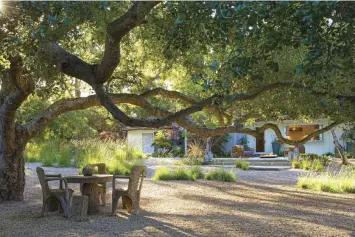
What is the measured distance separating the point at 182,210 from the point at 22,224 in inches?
130

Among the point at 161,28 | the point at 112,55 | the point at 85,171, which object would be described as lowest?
the point at 85,171

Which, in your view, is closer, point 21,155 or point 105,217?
point 105,217

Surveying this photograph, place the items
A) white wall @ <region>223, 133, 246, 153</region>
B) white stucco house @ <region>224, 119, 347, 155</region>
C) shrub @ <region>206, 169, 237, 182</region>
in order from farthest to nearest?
white wall @ <region>223, 133, 246, 153</region> < white stucco house @ <region>224, 119, 347, 155</region> < shrub @ <region>206, 169, 237, 182</region>

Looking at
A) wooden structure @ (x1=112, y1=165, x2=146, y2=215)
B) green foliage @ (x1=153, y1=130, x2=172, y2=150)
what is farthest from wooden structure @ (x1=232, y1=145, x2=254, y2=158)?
wooden structure @ (x1=112, y1=165, x2=146, y2=215)

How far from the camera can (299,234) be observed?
7484mm

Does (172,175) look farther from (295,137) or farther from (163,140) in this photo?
(295,137)

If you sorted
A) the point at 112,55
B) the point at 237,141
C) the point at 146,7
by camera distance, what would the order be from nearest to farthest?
the point at 146,7
the point at 112,55
the point at 237,141

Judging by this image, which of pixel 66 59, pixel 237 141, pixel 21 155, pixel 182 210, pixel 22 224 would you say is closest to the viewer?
pixel 66 59

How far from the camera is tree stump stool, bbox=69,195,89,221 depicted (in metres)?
8.52

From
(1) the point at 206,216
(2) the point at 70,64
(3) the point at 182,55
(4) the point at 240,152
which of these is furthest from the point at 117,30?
(4) the point at 240,152

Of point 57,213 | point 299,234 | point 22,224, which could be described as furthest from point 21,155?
point 299,234

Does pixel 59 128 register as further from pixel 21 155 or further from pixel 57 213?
pixel 57 213

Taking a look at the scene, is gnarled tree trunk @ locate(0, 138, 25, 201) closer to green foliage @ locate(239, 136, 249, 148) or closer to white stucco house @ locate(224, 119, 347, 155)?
white stucco house @ locate(224, 119, 347, 155)

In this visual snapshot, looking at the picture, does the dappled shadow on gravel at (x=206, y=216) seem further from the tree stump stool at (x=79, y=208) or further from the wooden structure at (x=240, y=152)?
the wooden structure at (x=240, y=152)
